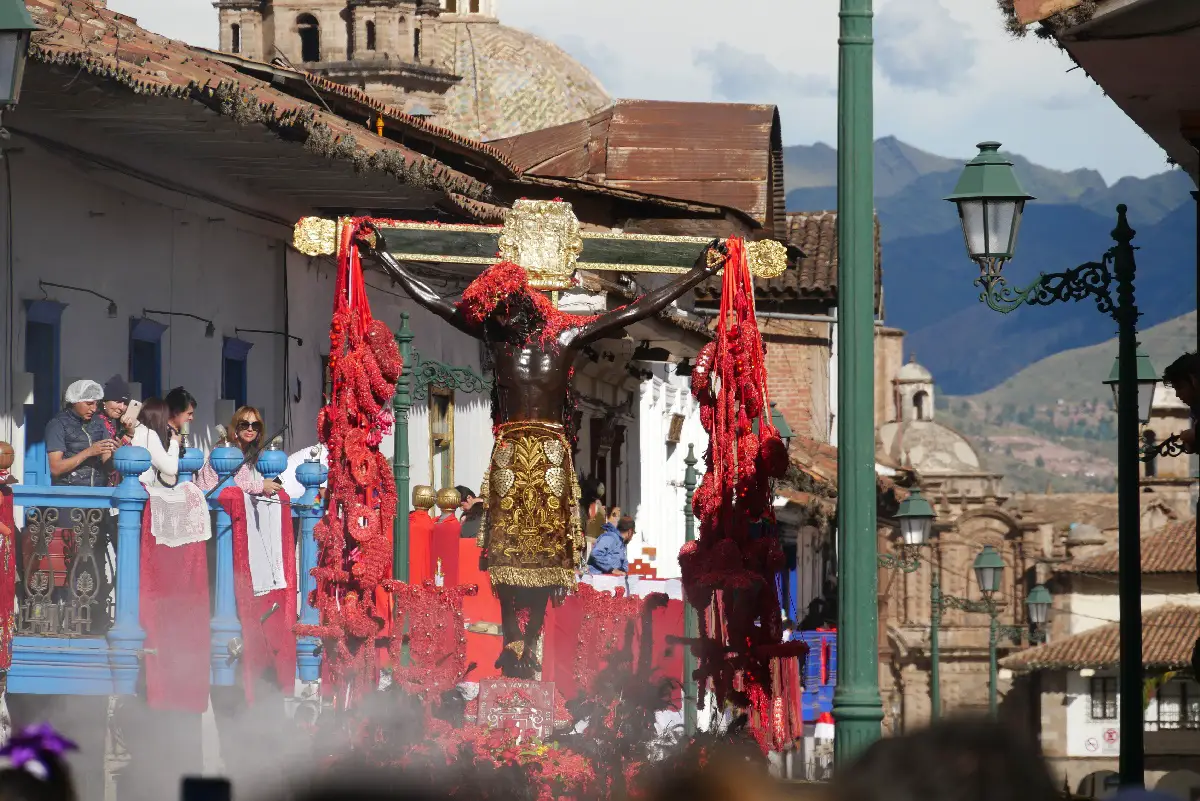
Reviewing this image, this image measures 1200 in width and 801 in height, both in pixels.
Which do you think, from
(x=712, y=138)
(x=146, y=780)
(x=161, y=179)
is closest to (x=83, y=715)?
(x=146, y=780)

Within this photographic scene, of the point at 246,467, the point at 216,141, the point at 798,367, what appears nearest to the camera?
the point at 246,467

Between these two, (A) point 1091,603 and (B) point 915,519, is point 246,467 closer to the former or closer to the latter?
(B) point 915,519

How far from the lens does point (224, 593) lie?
1254 centimetres

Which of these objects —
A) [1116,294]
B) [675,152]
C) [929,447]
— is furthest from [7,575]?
[929,447]

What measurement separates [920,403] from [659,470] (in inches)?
2862

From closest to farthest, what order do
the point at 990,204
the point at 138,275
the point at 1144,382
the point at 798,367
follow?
the point at 990,204, the point at 138,275, the point at 1144,382, the point at 798,367

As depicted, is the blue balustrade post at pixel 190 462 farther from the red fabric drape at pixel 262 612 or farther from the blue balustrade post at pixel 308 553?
the blue balustrade post at pixel 308 553

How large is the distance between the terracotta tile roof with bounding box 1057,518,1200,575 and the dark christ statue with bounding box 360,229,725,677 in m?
44.3

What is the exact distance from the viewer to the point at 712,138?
3077 cm

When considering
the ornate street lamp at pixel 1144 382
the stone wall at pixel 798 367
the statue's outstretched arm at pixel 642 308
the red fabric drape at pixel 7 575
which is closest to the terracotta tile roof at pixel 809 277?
the stone wall at pixel 798 367

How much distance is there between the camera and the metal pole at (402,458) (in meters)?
14.7

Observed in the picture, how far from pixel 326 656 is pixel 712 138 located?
20.0m

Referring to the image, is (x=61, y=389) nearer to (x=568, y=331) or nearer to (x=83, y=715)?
(x=83, y=715)

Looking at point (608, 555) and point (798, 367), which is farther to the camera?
point (798, 367)
